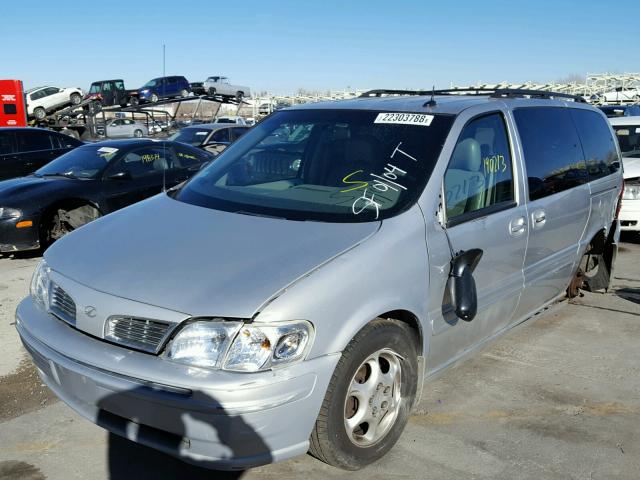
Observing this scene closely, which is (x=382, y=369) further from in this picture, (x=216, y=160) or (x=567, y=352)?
(x=567, y=352)

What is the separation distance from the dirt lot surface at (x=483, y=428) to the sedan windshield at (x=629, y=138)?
19.0ft

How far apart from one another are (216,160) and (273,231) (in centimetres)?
139

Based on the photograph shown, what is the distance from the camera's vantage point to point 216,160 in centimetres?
437

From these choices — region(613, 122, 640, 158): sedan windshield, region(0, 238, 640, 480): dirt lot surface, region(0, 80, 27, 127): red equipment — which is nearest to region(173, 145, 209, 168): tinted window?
region(0, 238, 640, 480): dirt lot surface

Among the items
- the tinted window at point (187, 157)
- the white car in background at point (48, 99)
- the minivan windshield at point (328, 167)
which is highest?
the minivan windshield at point (328, 167)

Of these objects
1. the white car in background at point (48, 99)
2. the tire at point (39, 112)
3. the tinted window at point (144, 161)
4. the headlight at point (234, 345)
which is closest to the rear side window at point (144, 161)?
the tinted window at point (144, 161)

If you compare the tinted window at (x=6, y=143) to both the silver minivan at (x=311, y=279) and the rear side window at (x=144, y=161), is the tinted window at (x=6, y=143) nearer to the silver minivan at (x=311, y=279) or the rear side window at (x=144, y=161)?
the rear side window at (x=144, y=161)

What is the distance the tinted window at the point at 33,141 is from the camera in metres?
11.9

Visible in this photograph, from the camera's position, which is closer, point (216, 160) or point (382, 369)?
point (382, 369)

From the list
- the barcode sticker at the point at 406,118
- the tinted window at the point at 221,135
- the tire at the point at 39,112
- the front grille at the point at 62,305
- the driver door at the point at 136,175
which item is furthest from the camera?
the tire at the point at 39,112

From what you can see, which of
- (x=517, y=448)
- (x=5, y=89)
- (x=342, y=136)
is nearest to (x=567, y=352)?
(x=517, y=448)

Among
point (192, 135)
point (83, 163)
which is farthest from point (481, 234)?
point (192, 135)

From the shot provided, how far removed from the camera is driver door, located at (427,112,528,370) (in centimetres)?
345

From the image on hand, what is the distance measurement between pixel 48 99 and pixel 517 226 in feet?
114
